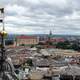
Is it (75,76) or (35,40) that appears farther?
(35,40)

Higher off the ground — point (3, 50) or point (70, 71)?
point (3, 50)

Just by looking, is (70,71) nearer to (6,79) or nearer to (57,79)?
(57,79)

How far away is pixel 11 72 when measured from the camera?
372 inches

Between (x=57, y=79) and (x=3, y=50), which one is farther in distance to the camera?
(x=57, y=79)

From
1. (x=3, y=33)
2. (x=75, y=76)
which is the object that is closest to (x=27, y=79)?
(x=75, y=76)

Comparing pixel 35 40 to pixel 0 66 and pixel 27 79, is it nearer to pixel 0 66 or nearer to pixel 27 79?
pixel 27 79

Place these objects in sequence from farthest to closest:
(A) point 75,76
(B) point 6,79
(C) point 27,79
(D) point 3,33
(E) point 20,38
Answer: (E) point 20,38
(A) point 75,76
(C) point 27,79
(D) point 3,33
(B) point 6,79

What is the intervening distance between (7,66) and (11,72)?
29 cm

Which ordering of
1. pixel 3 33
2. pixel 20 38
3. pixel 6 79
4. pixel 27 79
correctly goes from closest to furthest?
pixel 6 79 → pixel 3 33 → pixel 27 79 → pixel 20 38

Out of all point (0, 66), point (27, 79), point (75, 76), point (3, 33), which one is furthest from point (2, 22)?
point (75, 76)

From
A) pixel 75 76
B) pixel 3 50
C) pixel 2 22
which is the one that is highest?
pixel 2 22

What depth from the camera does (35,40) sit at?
91.9 m

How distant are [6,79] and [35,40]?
8279 cm

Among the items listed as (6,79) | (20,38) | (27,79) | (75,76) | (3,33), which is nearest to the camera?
(6,79)
